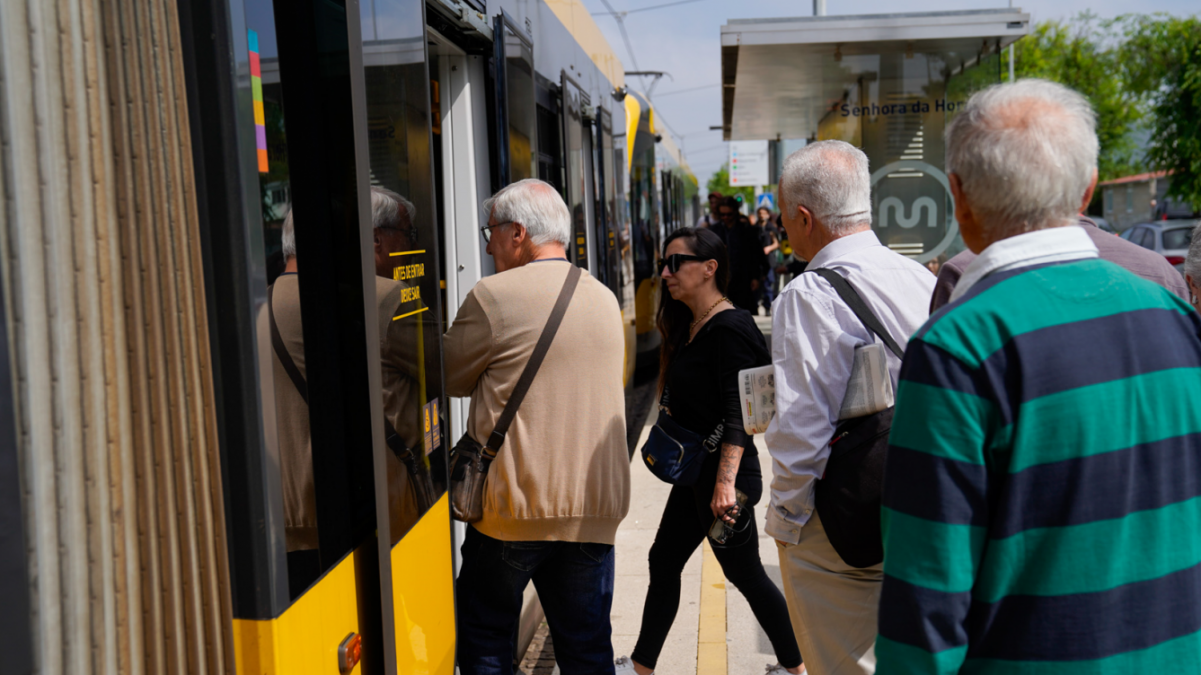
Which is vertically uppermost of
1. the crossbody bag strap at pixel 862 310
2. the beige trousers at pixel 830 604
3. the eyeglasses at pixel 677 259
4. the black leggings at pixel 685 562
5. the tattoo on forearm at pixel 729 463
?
the eyeglasses at pixel 677 259

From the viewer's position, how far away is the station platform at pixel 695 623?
3.87 metres

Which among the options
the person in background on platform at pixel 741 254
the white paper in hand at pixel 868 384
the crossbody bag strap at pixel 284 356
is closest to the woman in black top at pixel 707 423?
the white paper in hand at pixel 868 384

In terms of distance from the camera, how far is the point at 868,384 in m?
2.13

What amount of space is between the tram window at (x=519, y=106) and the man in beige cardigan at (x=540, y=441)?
45.5 inches

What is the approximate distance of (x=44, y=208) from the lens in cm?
121

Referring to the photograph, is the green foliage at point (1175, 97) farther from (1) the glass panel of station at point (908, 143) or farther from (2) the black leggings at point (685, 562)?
(2) the black leggings at point (685, 562)

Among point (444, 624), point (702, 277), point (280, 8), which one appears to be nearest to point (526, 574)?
point (444, 624)

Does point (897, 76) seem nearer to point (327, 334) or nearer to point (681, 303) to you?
point (681, 303)

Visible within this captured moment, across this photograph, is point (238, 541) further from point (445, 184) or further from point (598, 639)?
point (445, 184)

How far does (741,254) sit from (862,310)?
719cm

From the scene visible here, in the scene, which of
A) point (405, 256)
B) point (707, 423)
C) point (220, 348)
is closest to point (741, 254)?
point (707, 423)

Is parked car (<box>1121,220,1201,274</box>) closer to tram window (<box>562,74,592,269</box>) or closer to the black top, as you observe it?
tram window (<box>562,74,592,269</box>)

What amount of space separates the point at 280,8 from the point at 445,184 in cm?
196

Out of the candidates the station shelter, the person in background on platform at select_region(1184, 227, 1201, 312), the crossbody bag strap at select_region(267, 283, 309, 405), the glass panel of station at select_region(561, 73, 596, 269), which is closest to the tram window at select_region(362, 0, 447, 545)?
the crossbody bag strap at select_region(267, 283, 309, 405)
